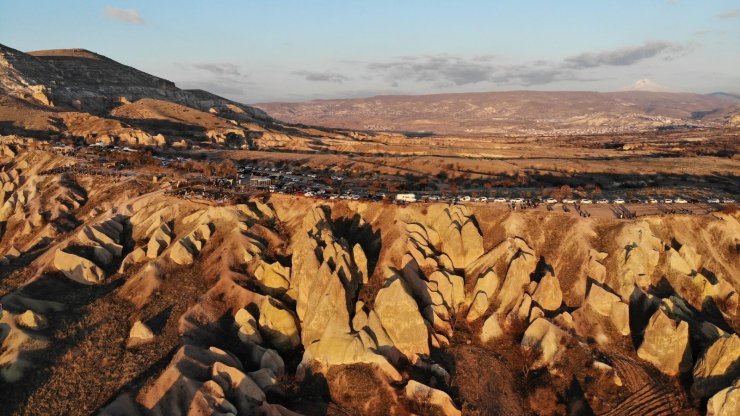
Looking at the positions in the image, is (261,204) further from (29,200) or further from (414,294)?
(29,200)

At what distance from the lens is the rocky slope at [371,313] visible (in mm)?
36094

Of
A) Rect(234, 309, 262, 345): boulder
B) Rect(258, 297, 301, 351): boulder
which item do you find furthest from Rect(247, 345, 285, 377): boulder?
Rect(258, 297, 301, 351): boulder

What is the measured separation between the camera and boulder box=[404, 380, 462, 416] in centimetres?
3572

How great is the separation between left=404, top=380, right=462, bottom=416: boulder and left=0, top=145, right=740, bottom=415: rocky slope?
0.16 metres

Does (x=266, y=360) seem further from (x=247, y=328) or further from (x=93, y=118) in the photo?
(x=93, y=118)

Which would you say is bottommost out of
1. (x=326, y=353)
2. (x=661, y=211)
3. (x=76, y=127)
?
(x=326, y=353)

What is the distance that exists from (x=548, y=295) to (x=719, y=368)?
1437cm

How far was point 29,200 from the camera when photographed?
7412cm

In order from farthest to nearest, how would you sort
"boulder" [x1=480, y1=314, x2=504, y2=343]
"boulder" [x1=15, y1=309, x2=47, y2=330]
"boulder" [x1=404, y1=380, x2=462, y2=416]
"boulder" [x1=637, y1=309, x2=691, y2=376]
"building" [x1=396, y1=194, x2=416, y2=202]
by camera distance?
"building" [x1=396, y1=194, x2=416, y2=202]
"boulder" [x1=480, y1=314, x2=504, y2=343]
"boulder" [x1=15, y1=309, x2=47, y2=330]
"boulder" [x1=637, y1=309, x2=691, y2=376]
"boulder" [x1=404, y1=380, x2=462, y2=416]

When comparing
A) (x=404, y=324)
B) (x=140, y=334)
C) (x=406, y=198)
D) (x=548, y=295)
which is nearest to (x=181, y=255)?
(x=140, y=334)

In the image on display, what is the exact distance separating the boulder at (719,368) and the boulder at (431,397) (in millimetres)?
19806

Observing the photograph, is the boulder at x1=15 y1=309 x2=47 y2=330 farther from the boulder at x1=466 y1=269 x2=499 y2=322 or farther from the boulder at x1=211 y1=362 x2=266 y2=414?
the boulder at x1=466 y1=269 x2=499 y2=322

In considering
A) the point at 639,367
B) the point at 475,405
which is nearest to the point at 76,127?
the point at 475,405

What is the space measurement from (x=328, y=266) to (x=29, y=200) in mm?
59509
